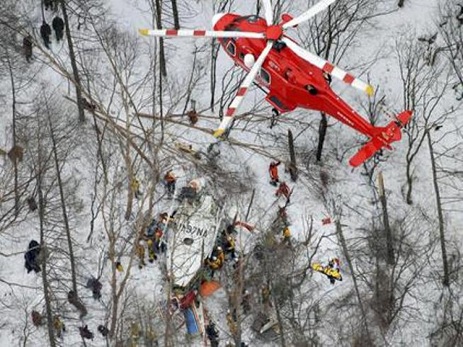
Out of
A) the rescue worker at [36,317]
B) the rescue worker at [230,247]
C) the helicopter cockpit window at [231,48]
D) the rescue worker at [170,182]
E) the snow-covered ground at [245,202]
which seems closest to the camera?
the helicopter cockpit window at [231,48]

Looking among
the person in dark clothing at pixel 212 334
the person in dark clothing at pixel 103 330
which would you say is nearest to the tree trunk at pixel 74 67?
the person in dark clothing at pixel 103 330

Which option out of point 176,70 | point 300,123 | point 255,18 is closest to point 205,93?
point 176,70

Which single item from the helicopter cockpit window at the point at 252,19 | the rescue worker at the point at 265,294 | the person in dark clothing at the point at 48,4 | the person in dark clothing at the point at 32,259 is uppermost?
the person in dark clothing at the point at 48,4

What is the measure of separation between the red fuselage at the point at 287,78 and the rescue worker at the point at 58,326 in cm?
1291

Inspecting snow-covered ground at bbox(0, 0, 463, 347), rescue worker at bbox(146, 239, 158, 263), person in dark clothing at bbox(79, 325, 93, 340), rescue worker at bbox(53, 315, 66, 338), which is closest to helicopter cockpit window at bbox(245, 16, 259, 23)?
snow-covered ground at bbox(0, 0, 463, 347)

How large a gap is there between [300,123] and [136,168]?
8358 mm

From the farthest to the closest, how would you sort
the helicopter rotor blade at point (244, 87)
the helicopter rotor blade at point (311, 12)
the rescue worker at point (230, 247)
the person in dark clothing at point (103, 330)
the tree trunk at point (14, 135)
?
the rescue worker at point (230, 247) → the tree trunk at point (14, 135) → the person in dark clothing at point (103, 330) → the helicopter rotor blade at point (311, 12) → the helicopter rotor blade at point (244, 87)

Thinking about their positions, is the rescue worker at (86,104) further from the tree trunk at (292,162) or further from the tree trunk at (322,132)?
the tree trunk at (322,132)

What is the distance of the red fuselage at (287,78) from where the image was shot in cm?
3634

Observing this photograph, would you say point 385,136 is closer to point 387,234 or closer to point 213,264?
point 387,234

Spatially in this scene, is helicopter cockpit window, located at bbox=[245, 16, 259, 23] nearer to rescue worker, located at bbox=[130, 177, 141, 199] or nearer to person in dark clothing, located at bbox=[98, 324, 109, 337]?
rescue worker, located at bbox=[130, 177, 141, 199]

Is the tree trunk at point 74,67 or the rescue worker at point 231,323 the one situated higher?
the tree trunk at point 74,67

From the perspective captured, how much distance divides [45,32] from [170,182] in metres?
9.56

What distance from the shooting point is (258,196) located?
1710 inches
